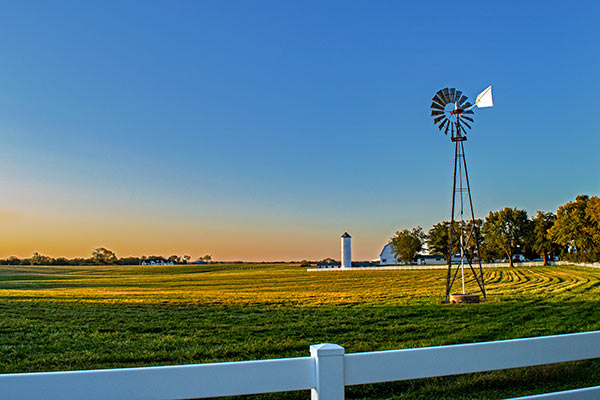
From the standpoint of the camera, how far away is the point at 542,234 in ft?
215

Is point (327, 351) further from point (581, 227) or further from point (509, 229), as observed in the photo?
point (509, 229)

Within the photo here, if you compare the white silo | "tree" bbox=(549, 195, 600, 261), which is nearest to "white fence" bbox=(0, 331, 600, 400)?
"tree" bbox=(549, 195, 600, 261)

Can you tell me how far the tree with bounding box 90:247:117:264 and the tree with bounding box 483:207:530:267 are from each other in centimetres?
6722

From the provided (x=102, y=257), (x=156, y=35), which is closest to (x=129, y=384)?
(x=156, y=35)

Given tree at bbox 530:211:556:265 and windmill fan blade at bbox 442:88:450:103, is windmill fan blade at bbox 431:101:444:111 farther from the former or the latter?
tree at bbox 530:211:556:265

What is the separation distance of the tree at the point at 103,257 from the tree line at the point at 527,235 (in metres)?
54.2

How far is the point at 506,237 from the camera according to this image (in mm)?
69062

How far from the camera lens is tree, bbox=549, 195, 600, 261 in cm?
5072

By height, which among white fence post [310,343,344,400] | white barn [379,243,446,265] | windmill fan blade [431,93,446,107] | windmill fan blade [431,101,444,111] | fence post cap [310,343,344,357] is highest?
windmill fan blade [431,93,446,107]

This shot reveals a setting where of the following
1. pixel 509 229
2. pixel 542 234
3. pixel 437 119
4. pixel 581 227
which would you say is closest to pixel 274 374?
pixel 437 119

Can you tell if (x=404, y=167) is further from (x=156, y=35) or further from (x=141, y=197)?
(x=141, y=197)

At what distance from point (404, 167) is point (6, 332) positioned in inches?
936

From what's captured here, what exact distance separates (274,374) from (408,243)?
265 feet

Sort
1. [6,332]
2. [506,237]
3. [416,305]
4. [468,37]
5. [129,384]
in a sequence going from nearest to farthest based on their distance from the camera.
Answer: [129,384] → [6,332] → [416,305] → [468,37] → [506,237]
